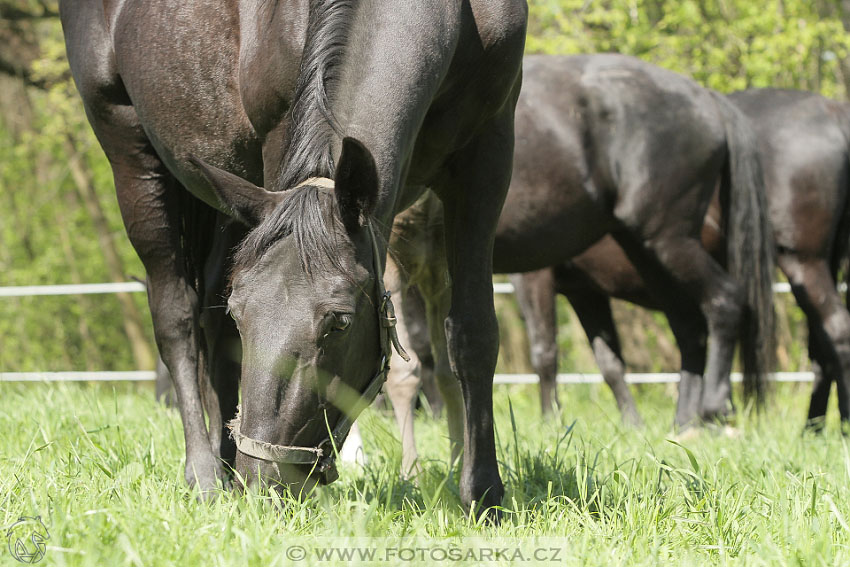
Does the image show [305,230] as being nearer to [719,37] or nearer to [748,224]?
[748,224]

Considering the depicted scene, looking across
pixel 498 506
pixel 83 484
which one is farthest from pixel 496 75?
pixel 83 484

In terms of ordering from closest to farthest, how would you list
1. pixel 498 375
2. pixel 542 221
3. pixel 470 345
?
pixel 470 345, pixel 542 221, pixel 498 375

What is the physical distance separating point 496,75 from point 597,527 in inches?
57.2

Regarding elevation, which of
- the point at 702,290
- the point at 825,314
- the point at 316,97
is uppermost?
the point at 316,97

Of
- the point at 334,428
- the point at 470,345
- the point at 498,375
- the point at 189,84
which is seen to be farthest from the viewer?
the point at 498,375

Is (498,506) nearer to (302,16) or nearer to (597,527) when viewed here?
(597,527)

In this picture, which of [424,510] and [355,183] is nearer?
[355,183]

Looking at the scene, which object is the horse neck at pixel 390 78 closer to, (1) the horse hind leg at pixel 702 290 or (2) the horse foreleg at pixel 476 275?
(2) the horse foreleg at pixel 476 275

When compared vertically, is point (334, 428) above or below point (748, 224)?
above

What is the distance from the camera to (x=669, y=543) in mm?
2389

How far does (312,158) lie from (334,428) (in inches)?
27.5

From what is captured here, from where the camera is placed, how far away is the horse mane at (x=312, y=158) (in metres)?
2.20

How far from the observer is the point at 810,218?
6535 millimetres

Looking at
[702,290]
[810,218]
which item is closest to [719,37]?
[810,218]
